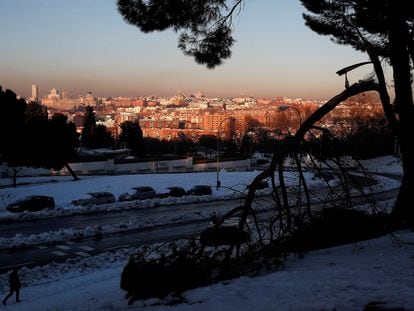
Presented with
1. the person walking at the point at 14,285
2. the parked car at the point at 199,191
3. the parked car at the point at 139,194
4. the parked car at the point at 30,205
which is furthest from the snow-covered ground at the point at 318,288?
the parked car at the point at 199,191

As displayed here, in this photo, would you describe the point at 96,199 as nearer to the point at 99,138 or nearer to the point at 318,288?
the point at 318,288

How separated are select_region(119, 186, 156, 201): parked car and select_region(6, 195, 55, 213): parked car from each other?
6.37m

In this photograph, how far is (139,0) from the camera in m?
11.8

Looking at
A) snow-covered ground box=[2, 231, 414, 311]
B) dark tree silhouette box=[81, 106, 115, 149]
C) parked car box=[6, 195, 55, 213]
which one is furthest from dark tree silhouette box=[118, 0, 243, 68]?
dark tree silhouette box=[81, 106, 115, 149]

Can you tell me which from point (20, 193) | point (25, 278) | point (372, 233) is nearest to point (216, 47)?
point (372, 233)

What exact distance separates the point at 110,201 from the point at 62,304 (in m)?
24.1

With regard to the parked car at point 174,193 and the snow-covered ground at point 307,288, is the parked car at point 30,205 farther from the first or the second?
the snow-covered ground at point 307,288

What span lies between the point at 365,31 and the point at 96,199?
24.9m

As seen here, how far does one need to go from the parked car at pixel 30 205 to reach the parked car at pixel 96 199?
7.49 ft

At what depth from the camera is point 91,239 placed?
74.5ft

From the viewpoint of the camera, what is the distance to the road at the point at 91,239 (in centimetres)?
1908

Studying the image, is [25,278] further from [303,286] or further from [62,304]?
[303,286]

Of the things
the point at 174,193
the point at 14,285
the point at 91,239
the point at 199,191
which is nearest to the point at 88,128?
the point at 174,193

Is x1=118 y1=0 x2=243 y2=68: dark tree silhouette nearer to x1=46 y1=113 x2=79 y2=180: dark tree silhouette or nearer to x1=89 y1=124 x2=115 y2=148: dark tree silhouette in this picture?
x1=46 y1=113 x2=79 y2=180: dark tree silhouette
